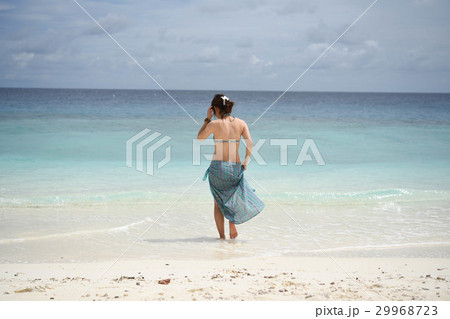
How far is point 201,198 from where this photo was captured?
23.2 ft

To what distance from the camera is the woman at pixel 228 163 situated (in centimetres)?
469

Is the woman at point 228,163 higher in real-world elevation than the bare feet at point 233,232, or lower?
higher

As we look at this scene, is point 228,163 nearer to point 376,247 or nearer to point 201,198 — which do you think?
point 376,247

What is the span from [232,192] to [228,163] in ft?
1.01

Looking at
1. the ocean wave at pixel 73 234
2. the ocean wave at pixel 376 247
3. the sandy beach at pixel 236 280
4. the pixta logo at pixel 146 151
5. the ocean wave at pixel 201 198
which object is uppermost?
the pixta logo at pixel 146 151

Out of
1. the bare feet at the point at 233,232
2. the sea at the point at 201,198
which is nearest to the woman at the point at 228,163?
the bare feet at the point at 233,232

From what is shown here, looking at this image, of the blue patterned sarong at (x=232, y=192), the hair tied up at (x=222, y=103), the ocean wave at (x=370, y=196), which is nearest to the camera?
the hair tied up at (x=222, y=103)

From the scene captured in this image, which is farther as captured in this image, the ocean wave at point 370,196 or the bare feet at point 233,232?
the ocean wave at point 370,196

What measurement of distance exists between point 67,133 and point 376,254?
43.7 feet

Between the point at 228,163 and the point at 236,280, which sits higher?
the point at 228,163

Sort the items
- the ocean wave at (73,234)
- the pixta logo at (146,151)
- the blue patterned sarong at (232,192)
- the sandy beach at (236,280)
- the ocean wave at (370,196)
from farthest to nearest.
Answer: the pixta logo at (146,151) < the ocean wave at (370,196) < the ocean wave at (73,234) < the blue patterned sarong at (232,192) < the sandy beach at (236,280)

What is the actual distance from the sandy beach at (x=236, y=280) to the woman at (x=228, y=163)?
0.66 metres

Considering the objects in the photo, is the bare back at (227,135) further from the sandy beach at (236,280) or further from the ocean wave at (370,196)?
the ocean wave at (370,196)

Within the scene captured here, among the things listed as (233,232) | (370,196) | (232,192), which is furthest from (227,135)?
(370,196)
